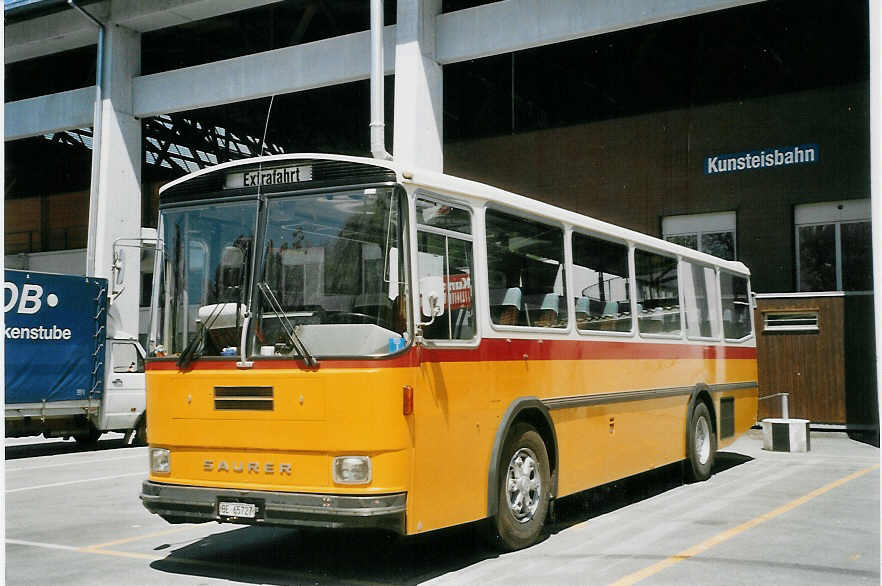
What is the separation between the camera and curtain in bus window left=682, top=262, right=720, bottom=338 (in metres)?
12.2

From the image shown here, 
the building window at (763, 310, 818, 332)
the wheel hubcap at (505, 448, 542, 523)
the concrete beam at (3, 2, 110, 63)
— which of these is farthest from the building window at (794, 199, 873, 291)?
the concrete beam at (3, 2, 110, 63)

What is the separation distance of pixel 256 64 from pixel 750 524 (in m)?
16.7

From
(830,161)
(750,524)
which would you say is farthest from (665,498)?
(830,161)

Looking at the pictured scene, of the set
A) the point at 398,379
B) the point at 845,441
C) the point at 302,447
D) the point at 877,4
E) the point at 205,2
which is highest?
the point at 205,2

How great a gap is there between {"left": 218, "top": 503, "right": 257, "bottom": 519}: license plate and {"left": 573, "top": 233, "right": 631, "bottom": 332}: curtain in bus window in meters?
3.73

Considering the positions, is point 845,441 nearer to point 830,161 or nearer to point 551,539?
point 830,161

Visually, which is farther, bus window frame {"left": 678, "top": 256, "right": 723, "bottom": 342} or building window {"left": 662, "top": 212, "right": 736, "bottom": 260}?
building window {"left": 662, "top": 212, "right": 736, "bottom": 260}

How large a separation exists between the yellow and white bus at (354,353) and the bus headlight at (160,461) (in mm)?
14

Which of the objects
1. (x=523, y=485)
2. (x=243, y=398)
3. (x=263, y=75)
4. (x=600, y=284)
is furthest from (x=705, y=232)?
(x=243, y=398)

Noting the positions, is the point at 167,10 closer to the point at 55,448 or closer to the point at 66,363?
the point at 66,363

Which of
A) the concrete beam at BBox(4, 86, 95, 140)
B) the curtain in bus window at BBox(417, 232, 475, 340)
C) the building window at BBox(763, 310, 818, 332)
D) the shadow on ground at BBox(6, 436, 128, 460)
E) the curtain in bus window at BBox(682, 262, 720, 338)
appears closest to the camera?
the curtain in bus window at BBox(417, 232, 475, 340)

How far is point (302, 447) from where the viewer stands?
665cm

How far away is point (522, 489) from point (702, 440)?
5291 mm

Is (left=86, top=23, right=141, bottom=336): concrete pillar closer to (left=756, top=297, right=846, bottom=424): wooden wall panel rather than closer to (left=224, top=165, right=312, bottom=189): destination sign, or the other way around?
(left=756, top=297, right=846, bottom=424): wooden wall panel
